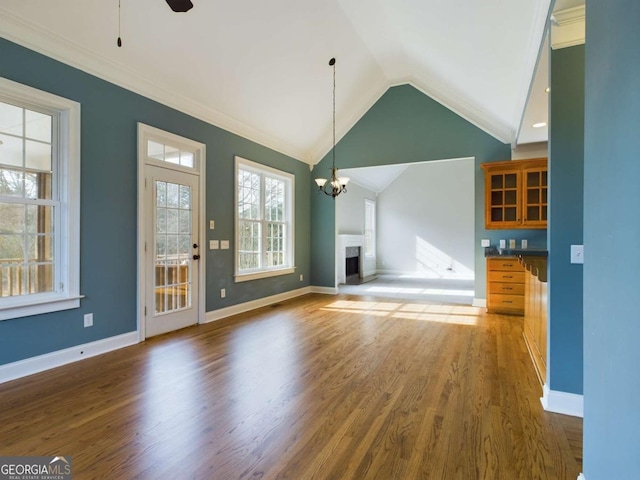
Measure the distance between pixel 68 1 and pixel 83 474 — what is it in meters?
3.44

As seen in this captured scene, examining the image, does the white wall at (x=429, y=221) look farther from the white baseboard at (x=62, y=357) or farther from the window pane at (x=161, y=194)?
the white baseboard at (x=62, y=357)

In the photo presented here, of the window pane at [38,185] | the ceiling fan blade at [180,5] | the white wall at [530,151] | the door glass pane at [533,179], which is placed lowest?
the window pane at [38,185]

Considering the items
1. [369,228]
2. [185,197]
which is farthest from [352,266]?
[185,197]

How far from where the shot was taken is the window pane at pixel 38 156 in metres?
2.96

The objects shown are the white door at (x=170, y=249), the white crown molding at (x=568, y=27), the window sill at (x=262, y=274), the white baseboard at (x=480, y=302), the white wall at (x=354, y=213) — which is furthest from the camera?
the white wall at (x=354, y=213)

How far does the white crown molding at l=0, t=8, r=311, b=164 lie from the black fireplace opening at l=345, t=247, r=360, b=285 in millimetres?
4916

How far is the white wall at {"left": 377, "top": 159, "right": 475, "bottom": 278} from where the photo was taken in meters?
9.89

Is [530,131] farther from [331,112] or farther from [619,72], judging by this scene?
[619,72]

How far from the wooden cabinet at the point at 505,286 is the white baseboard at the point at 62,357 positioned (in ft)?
16.2

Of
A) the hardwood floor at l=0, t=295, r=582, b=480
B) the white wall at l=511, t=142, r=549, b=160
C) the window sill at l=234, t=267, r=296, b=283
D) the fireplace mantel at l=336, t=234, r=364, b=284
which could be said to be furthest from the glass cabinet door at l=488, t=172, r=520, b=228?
the fireplace mantel at l=336, t=234, r=364, b=284

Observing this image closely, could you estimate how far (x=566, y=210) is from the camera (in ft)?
7.22

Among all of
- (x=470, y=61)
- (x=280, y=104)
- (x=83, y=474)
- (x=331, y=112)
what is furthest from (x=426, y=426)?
(x=331, y=112)

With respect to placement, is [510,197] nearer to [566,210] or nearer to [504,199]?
[504,199]

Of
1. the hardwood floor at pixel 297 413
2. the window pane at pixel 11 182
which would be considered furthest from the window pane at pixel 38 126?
the hardwood floor at pixel 297 413
